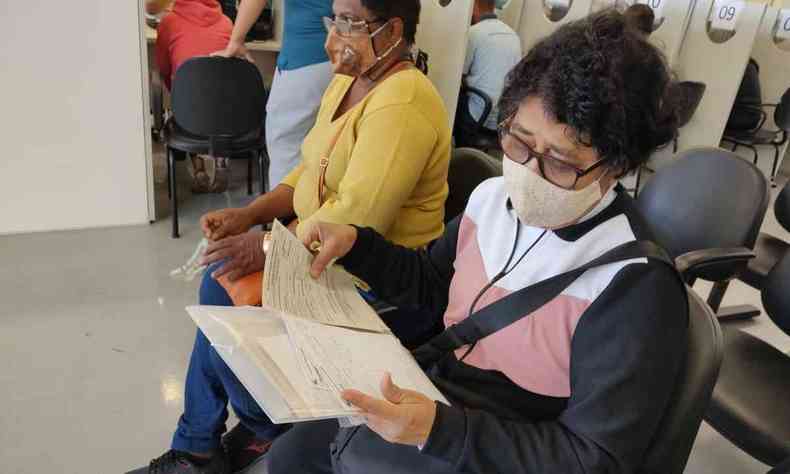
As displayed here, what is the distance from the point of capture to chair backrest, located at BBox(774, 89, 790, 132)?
3941mm

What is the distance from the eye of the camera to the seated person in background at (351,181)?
118cm

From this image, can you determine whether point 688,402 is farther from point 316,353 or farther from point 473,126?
point 473,126

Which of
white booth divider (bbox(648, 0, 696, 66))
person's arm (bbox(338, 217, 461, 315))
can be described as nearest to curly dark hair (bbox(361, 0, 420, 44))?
person's arm (bbox(338, 217, 461, 315))

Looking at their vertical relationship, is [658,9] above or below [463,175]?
above

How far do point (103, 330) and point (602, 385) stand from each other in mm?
1668

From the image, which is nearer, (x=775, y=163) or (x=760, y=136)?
(x=760, y=136)

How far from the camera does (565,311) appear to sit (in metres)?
0.78

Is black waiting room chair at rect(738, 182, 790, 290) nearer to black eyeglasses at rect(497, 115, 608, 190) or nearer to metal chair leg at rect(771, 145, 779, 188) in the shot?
black eyeglasses at rect(497, 115, 608, 190)

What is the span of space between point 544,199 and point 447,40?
2.48 meters

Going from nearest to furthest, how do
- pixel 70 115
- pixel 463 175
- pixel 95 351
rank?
pixel 463 175, pixel 95 351, pixel 70 115

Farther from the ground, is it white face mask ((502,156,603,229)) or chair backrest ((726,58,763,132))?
white face mask ((502,156,603,229))

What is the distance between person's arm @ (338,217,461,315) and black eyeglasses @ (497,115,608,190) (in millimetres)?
274

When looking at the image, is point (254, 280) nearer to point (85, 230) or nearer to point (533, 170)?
point (533, 170)

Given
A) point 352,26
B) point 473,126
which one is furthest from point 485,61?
point 352,26
